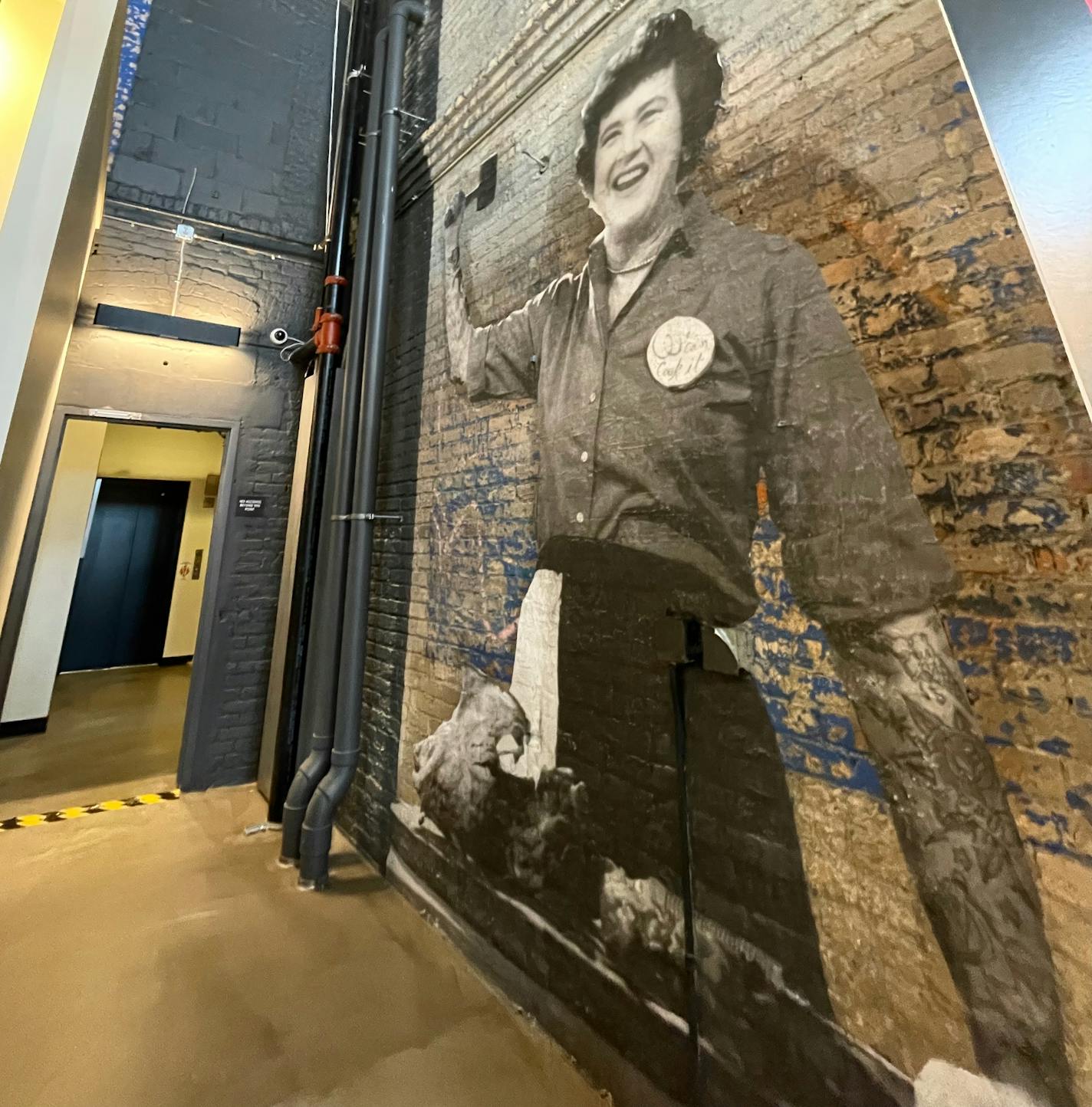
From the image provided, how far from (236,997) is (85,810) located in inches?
83.1

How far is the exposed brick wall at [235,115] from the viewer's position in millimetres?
3580

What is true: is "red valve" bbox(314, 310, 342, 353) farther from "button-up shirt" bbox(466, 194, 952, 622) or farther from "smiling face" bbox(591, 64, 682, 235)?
"smiling face" bbox(591, 64, 682, 235)

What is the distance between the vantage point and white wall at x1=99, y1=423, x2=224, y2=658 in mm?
6488

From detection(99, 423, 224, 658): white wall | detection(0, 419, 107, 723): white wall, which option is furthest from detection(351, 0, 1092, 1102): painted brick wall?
detection(99, 423, 224, 658): white wall

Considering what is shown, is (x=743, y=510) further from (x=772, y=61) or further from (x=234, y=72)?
(x=234, y=72)

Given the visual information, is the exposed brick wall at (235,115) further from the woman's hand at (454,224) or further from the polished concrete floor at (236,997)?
the polished concrete floor at (236,997)

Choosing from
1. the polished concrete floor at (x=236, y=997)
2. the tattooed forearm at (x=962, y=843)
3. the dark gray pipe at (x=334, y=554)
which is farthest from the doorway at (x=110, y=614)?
the tattooed forearm at (x=962, y=843)

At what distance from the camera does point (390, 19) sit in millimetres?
3158

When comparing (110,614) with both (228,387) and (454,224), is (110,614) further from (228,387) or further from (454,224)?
(454,224)

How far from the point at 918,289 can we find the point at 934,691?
2.86 feet

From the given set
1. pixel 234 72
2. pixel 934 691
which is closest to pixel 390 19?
pixel 234 72

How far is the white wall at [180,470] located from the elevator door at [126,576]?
0.39ft

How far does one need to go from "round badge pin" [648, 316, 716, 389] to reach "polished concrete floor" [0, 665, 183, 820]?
4039mm

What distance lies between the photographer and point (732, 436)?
1448 millimetres
